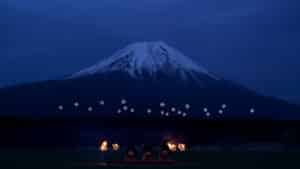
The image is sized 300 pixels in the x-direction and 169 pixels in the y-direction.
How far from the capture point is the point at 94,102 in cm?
18888

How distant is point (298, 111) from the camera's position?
178 m

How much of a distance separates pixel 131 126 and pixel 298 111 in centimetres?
6214

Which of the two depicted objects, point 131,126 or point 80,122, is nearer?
point 131,126

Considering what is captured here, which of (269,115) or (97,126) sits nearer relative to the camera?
(97,126)

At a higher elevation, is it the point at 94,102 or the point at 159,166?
the point at 94,102

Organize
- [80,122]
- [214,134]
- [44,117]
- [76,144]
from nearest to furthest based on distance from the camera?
[76,144]
[214,134]
[80,122]
[44,117]

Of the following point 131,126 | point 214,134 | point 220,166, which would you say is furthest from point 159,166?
point 214,134

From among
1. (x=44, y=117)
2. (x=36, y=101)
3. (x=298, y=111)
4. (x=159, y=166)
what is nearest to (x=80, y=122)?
(x=44, y=117)


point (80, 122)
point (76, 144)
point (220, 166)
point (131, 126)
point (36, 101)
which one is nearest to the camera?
point (220, 166)

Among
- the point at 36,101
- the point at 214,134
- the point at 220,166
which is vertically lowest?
the point at 220,166

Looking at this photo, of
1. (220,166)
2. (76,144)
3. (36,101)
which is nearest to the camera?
(220,166)

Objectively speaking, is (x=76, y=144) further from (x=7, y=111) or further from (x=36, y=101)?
(x=36, y=101)

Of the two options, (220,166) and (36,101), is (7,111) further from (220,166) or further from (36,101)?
(220,166)

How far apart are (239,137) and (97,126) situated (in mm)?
22376
